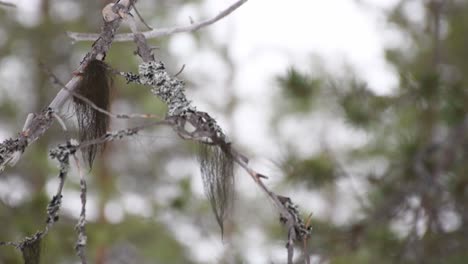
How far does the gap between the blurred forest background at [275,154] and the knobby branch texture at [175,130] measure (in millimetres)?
69

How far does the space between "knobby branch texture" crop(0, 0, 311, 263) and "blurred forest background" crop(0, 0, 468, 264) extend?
0.22 ft

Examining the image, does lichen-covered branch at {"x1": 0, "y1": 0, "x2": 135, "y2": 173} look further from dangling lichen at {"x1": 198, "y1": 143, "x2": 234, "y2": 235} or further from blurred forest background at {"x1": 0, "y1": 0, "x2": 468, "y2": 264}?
dangling lichen at {"x1": 198, "y1": 143, "x2": 234, "y2": 235}

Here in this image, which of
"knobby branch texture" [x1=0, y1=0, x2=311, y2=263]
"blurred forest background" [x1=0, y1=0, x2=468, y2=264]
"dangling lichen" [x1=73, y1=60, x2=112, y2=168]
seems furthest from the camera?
"blurred forest background" [x1=0, y1=0, x2=468, y2=264]

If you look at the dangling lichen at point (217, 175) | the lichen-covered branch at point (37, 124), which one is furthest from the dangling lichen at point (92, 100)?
the dangling lichen at point (217, 175)

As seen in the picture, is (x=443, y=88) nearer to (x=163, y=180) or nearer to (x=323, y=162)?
(x=323, y=162)

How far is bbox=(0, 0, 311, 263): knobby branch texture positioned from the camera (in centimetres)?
76

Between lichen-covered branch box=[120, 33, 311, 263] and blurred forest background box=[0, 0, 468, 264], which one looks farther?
blurred forest background box=[0, 0, 468, 264]

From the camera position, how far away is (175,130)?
74cm

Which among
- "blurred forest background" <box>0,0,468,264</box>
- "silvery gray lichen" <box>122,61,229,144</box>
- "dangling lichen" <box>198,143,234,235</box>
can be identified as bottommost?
"dangling lichen" <box>198,143,234,235</box>

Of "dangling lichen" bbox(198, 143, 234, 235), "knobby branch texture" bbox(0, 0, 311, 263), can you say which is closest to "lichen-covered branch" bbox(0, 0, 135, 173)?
"knobby branch texture" bbox(0, 0, 311, 263)

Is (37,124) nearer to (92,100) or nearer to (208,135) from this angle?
(92,100)

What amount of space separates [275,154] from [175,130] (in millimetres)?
2376

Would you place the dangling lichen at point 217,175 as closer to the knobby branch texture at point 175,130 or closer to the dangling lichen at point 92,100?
the knobby branch texture at point 175,130

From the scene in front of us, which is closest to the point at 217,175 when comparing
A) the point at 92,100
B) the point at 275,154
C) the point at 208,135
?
the point at 208,135
